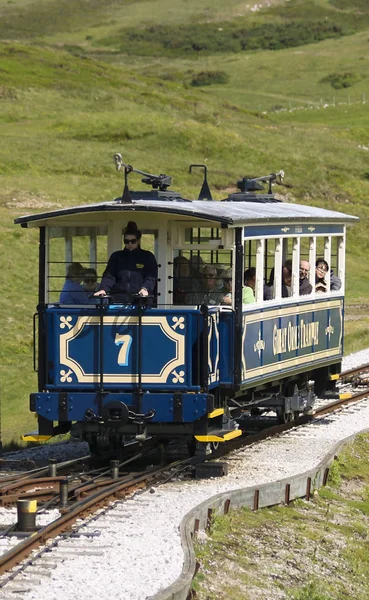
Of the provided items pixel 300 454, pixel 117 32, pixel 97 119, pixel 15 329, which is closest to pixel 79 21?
pixel 117 32

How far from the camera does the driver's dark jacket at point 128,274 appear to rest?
15.4m

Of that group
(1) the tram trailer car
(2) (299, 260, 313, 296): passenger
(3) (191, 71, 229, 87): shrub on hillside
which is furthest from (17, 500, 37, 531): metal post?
(3) (191, 71, 229, 87): shrub on hillside

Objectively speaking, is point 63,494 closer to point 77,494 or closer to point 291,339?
point 77,494

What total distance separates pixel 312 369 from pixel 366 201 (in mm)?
35384

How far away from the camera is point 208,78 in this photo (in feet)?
423

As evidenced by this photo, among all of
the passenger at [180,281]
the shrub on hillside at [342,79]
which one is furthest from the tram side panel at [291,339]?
the shrub on hillside at [342,79]

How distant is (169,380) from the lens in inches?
597

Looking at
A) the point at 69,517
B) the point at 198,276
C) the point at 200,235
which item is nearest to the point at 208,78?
the point at 200,235

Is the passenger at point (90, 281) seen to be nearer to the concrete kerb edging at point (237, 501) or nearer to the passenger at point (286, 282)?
the passenger at point (286, 282)

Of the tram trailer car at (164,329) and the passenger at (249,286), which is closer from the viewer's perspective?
the tram trailer car at (164,329)

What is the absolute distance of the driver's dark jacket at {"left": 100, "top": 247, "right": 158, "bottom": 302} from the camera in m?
15.4

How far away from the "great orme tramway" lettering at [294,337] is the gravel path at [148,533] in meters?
1.33

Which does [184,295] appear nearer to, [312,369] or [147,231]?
[147,231]

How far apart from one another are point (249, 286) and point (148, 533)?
5052mm
